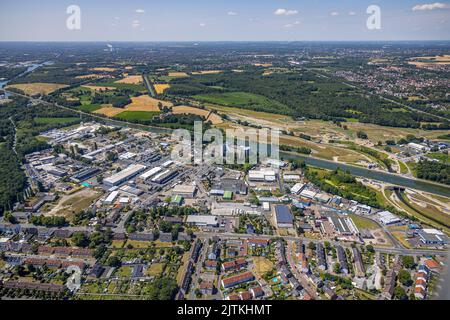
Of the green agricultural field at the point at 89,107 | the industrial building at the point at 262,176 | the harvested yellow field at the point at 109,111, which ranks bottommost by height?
the industrial building at the point at 262,176

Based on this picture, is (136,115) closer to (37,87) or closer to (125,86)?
(125,86)

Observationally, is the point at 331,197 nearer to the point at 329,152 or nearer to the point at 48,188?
the point at 329,152

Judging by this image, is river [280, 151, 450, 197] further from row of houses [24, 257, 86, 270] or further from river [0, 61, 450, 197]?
row of houses [24, 257, 86, 270]

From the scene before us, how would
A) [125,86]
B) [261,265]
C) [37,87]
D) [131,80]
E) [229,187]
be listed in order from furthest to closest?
[131,80] → [125,86] → [37,87] → [229,187] → [261,265]

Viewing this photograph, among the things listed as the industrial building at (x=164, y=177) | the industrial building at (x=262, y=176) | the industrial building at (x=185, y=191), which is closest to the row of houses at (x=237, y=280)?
the industrial building at (x=185, y=191)

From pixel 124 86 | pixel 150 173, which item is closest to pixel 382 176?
pixel 150 173

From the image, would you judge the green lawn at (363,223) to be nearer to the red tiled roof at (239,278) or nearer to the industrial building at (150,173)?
the red tiled roof at (239,278)

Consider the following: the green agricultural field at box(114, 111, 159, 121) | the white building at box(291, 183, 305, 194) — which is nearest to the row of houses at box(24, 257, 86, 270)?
the white building at box(291, 183, 305, 194)

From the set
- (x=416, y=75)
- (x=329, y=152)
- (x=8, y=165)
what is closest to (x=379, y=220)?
(x=329, y=152)
